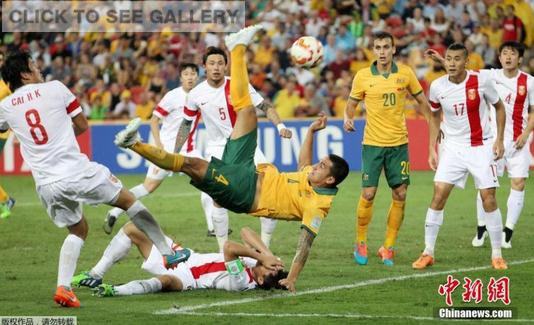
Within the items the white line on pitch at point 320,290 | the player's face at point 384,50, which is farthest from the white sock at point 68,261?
the player's face at point 384,50

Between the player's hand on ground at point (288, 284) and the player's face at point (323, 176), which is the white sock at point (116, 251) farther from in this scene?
the player's face at point (323, 176)

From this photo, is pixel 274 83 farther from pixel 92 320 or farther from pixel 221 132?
pixel 92 320

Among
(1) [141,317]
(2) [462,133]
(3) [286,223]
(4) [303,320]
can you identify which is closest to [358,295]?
(4) [303,320]

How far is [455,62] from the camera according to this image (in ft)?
41.9

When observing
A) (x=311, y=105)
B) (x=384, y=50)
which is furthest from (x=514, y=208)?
(x=311, y=105)

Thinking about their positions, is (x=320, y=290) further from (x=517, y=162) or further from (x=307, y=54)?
(x=517, y=162)

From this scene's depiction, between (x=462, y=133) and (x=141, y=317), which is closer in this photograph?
(x=141, y=317)

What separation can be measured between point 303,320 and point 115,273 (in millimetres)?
3596

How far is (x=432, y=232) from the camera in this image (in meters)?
13.1

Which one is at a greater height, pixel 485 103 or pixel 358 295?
pixel 485 103

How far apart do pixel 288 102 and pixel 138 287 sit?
1488cm

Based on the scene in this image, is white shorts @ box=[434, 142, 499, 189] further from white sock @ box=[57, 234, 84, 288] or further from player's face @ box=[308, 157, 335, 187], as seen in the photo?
white sock @ box=[57, 234, 84, 288]

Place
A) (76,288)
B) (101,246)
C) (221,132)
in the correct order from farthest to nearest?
(101,246) < (221,132) < (76,288)

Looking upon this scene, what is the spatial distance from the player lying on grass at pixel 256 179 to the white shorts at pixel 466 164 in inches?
81.1
